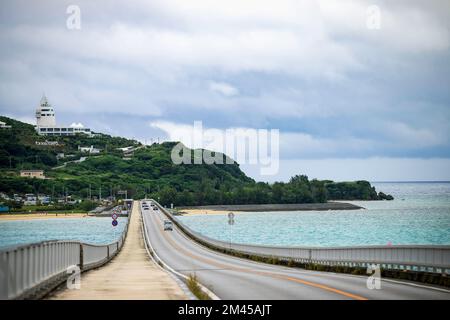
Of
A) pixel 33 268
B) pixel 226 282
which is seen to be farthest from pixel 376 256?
pixel 33 268

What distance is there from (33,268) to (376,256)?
18.3m

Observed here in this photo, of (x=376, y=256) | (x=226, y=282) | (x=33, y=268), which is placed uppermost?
(x=33, y=268)

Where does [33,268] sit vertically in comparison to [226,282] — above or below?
above

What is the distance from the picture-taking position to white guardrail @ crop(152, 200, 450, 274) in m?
26.0

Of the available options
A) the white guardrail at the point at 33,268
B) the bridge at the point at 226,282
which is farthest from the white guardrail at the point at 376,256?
the white guardrail at the point at 33,268

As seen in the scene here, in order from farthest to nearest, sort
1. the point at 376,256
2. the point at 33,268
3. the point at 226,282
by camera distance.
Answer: the point at 376,256
the point at 226,282
the point at 33,268

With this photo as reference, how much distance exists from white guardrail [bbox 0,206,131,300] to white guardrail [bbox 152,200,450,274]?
1229 cm

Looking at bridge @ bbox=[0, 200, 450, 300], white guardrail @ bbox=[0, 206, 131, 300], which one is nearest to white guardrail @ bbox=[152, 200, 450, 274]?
bridge @ bbox=[0, 200, 450, 300]

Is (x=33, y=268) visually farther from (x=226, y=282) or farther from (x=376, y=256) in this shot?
(x=376, y=256)

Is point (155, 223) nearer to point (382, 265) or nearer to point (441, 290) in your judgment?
point (382, 265)

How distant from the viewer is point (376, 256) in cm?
3328

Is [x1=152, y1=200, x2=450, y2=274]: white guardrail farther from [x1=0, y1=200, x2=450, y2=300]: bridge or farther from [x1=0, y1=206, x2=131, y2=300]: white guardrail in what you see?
[x1=0, y1=206, x2=131, y2=300]: white guardrail

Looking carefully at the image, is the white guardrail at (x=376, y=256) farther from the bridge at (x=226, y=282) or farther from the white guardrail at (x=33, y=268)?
the white guardrail at (x=33, y=268)
